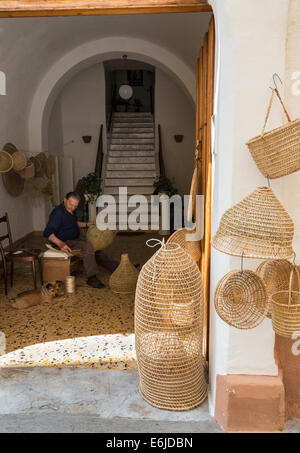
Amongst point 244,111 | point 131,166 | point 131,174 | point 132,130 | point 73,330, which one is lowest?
point 73,330

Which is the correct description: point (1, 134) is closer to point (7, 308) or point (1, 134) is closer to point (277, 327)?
point (7, 308)

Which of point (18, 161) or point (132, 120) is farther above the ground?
point (132, 120)

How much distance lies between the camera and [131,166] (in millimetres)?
11109

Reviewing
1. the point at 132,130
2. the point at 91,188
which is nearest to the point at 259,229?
the point at 91,188

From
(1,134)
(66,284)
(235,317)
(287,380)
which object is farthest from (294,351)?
(1,134)

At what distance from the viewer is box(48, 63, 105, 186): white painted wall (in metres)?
11.5

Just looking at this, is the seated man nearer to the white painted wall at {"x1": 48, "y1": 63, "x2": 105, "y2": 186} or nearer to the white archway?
the white archway

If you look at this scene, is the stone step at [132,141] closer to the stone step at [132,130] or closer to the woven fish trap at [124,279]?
the stone step at [132,130]

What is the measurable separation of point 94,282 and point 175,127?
7.06 metres

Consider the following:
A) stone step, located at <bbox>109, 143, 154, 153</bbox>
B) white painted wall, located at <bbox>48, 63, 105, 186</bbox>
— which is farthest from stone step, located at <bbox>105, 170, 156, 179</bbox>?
white painted wall, located at <bbox>48, 63, 105, 186</bbox>

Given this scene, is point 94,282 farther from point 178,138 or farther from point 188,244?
point 178,138

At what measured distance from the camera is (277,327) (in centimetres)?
239

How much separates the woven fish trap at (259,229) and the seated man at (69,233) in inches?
149

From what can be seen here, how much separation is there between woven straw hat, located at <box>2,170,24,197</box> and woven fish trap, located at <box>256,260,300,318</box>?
17.8ft
